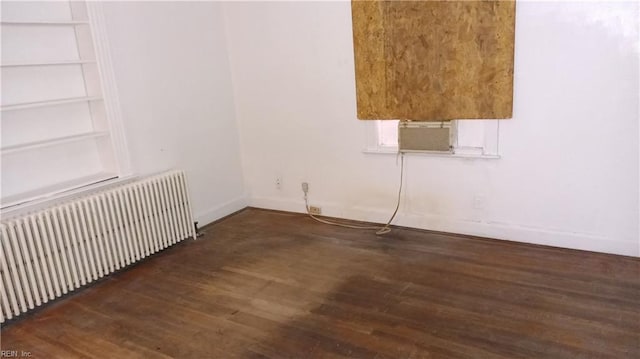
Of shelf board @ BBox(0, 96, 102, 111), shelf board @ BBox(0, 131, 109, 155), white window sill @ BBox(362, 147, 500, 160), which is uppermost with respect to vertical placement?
shelf board @ BBox(0, 96, 102, 111)

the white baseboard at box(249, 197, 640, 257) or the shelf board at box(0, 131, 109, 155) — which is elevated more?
the shelf board at box(0, 131, 109, 155)

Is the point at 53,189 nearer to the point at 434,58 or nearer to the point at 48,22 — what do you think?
the point at 48,22

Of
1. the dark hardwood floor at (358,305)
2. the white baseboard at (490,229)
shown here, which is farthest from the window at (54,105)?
the white baseboard at (490,229)

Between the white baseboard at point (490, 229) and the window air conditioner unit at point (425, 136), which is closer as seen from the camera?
the white baseboard at point (490, 229)

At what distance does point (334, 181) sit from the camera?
4391 mm

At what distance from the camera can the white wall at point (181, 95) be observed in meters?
3.72

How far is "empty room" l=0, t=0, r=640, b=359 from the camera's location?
2.71 metres

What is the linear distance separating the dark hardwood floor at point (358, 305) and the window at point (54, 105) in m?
0.89

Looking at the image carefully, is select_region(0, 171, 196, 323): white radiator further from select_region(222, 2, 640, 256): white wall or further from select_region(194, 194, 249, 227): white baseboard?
select_region(222, 2, 640, 256): white wall

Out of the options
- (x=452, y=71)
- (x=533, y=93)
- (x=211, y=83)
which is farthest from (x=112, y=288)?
(x=533, y=93)

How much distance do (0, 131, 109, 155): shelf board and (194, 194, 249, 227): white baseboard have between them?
1.27 m

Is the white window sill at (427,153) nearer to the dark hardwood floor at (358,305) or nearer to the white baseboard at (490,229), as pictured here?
the white baseboard at (490,229)

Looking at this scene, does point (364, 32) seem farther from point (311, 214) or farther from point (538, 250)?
point (538, 250)

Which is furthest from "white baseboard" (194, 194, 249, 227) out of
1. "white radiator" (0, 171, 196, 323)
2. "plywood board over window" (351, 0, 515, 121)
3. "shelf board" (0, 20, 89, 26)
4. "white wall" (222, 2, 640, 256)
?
"shelf board" (0, 20, 89, 26)
